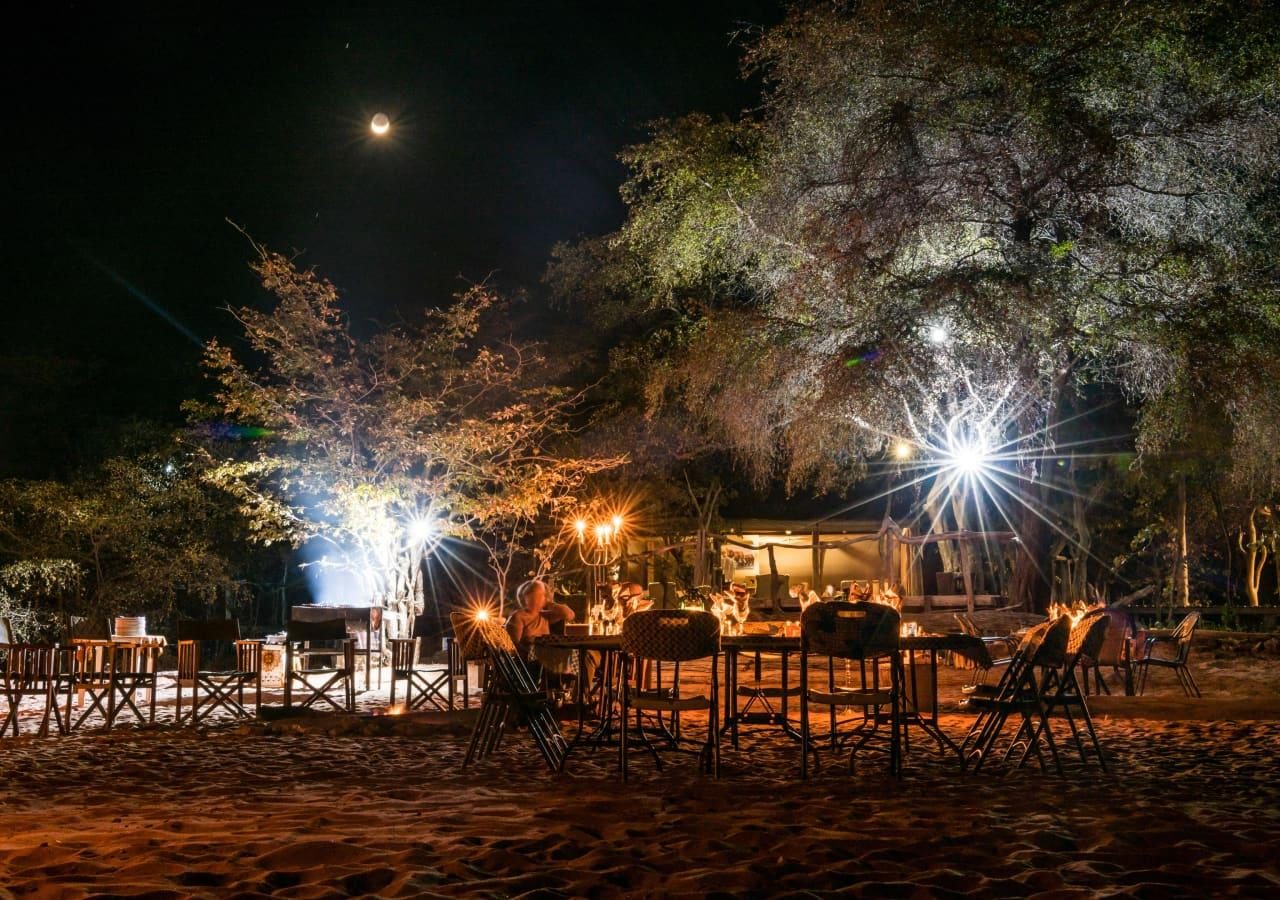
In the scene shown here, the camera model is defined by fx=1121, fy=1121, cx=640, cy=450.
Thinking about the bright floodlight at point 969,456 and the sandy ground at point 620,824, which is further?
the bright floodlight at point 969,456

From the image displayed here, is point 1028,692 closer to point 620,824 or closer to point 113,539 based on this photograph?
point 620,824

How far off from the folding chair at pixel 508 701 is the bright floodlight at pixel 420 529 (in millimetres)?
7867

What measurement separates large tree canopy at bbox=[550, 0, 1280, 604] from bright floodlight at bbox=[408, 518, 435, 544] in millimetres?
4054

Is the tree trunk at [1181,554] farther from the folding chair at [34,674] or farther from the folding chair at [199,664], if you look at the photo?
the folding chair at [34,674]

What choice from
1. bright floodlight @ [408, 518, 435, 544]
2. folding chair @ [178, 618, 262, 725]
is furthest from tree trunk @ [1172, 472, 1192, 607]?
folding chair @ [178, 618, 262, 725]

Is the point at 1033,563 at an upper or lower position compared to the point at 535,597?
upper

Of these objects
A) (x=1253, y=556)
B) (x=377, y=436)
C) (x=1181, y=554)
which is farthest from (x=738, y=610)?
(x=1253, y=556)

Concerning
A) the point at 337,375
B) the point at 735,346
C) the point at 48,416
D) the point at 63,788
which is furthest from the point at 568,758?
the point at 48,416

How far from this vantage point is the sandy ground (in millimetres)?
3467

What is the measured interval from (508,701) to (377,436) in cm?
872

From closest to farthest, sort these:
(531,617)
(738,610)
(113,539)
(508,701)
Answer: (508,701), (738,610), (531,617), (113,539)

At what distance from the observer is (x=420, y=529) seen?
1444 cm

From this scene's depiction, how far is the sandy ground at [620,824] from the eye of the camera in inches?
136

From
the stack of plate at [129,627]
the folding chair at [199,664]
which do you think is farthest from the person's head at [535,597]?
the stack of plate at [129,627]
